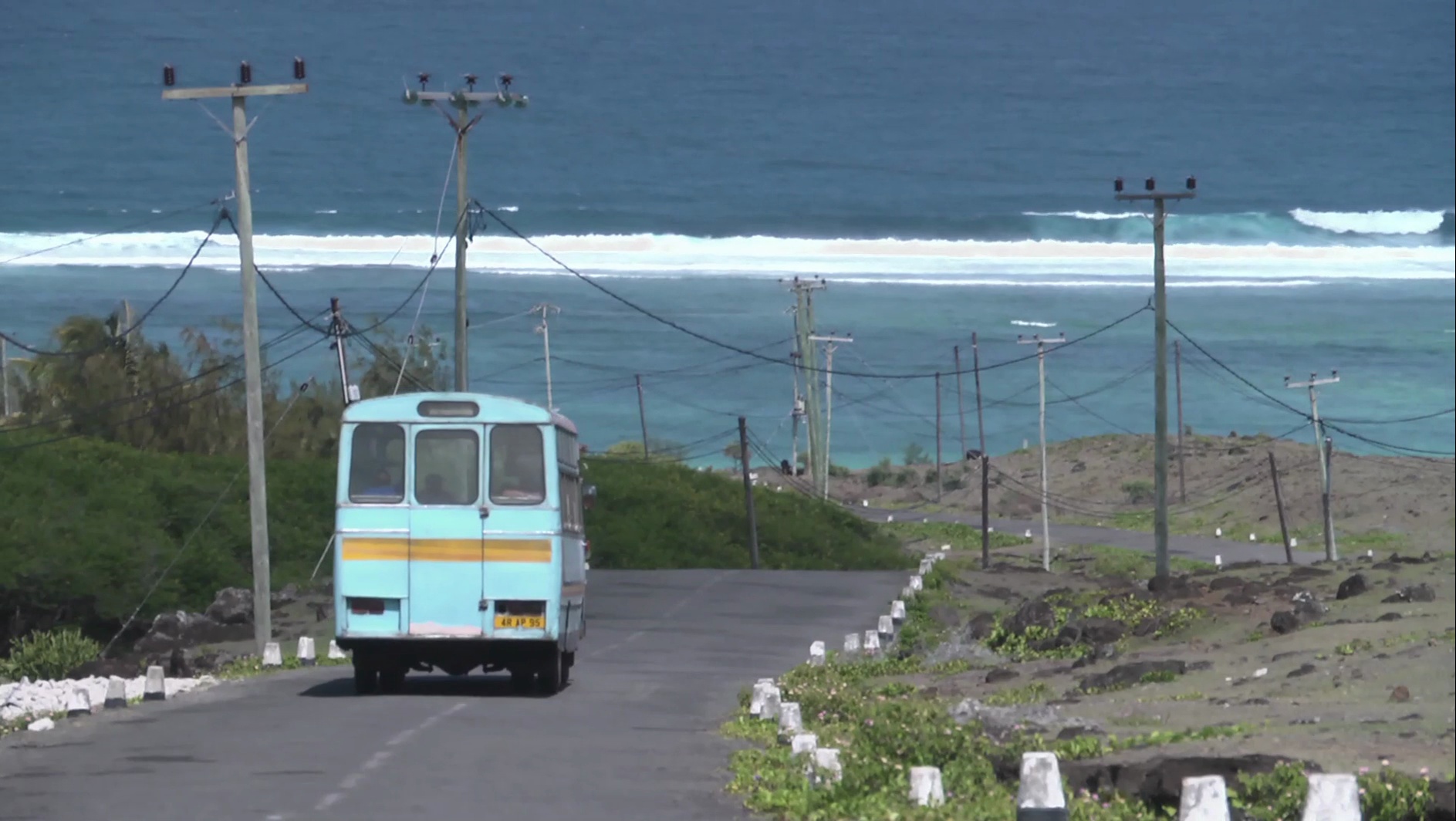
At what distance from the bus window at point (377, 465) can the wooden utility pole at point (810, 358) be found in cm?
5233

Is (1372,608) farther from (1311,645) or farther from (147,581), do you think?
(147,581)

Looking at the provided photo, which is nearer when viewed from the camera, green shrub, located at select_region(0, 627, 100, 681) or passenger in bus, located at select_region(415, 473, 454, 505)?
passenger in bus, located at select_region(415, 473, 454, 505)

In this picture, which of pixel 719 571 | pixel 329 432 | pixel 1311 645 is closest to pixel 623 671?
pixel 1311 645

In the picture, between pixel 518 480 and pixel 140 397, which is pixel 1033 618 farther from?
pixel 140 397

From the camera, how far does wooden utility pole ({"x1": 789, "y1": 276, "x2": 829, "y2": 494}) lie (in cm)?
7425

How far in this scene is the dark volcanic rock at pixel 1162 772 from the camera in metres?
11.8

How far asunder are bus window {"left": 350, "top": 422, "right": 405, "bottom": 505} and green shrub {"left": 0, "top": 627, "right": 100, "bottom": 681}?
16.1 metres

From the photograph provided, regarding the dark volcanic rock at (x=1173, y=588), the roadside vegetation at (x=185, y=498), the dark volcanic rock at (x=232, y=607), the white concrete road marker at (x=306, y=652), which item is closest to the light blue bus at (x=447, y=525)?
the white concrete road marker at (x=306, y=652)

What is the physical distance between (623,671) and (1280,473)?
74726 mm

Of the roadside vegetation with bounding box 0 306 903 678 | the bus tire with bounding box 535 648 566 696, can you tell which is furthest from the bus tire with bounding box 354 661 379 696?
the roadside vegetation with bounding box 0 306 903 678

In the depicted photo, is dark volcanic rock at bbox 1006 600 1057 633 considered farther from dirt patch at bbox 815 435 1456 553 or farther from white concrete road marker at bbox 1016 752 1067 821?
dirt patch at bbox 815 435 1456 553

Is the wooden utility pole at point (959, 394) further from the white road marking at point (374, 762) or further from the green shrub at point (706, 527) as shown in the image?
the white road marking at point (374, 762)

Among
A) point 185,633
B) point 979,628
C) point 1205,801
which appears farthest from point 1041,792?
point 185,633

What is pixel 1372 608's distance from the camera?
27391 mm
